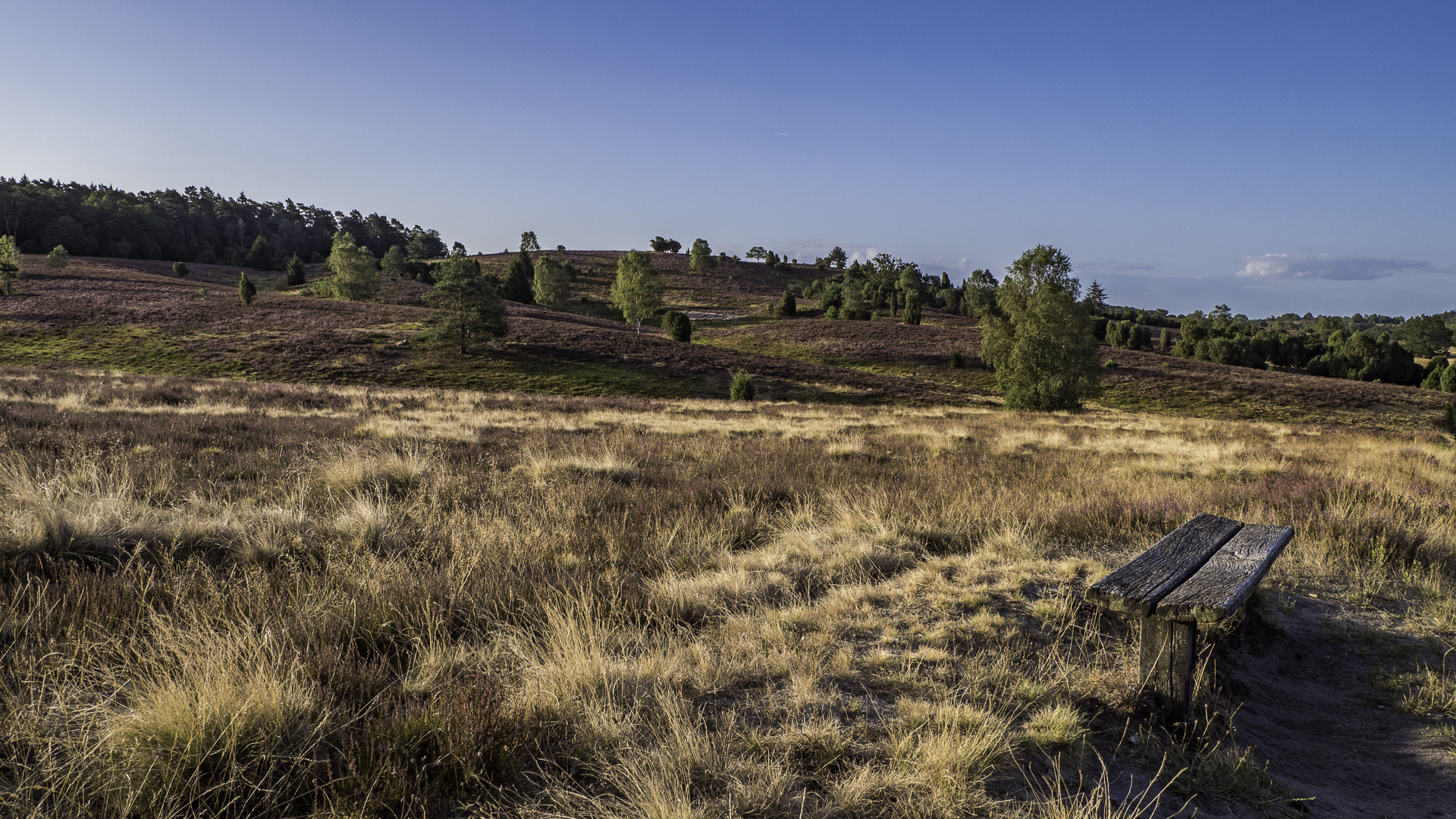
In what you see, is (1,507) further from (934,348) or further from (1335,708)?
(934,348)

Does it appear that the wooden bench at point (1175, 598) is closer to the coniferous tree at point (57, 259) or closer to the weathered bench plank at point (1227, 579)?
the weathered bench plank at point (1227, 579)

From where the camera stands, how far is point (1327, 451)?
12477 millimetres

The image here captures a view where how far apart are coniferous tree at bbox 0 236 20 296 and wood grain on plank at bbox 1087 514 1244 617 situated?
261 feet

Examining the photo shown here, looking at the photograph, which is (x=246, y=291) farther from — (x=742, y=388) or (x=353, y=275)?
(x=742, y=388)

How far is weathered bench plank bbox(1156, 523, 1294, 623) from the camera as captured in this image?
3.03 metres

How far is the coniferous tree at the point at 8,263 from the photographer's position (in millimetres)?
53688

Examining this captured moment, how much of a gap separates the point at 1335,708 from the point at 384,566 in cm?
577

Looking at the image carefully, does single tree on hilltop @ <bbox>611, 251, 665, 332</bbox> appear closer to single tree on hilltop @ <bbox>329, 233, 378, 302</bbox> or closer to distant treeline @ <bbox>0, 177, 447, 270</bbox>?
single tree on hilltop @ <bbox>329, 233, 378, 302</bbox>

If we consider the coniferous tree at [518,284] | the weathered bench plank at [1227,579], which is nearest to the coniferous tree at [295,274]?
the coniferous tree at [518,284]

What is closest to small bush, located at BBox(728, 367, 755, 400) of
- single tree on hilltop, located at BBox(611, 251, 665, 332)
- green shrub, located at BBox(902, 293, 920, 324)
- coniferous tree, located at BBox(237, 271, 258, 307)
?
single tree on hilltop, located at BBox(611, 251, 665, 332)

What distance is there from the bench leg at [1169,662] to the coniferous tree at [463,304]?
153ft

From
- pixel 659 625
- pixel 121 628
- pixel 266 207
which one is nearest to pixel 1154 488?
pixel 659 625

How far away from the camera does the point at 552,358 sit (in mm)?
45625

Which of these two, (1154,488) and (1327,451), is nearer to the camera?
(1154,488)
